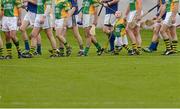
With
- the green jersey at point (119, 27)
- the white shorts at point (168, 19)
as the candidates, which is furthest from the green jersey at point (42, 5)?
the white shorts at point (168, 19)

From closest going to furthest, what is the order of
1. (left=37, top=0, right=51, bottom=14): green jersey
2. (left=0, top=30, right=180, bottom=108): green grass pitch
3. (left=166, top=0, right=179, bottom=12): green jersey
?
1. (left=0, top=30, right=180, bottom=108): green grass pitch
2. (left=37, top=0, right=51, bottom=14): green jersey
3. (left=166, top=0, right=179, bottom=12): green jersey

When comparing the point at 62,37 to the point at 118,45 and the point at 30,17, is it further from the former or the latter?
the point at 118,45

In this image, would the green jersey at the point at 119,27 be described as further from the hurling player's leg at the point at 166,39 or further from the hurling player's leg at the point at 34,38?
the hurling player's leg at the point at 34,38

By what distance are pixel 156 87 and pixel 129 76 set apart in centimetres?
176

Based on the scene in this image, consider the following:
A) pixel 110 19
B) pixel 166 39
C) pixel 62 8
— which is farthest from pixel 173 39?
pixel 62 8

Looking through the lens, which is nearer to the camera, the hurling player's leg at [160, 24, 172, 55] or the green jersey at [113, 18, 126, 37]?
the hurling player's leg at [160, 24, 172, 55]

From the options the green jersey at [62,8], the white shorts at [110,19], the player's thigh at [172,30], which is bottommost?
the player's thigh at [172,30]

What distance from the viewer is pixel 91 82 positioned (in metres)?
15.1

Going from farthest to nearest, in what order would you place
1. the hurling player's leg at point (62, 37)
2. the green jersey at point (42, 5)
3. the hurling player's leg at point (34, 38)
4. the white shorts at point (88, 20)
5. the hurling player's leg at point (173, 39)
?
1. the hurling player's leg at point (173, 39)
2. the white shorts at point (88, 20)
3. the hurling player's leg at point (62, 37)
4. the hurling player's leg at point (34, 38)
5. the green jersey at point (42, 5)

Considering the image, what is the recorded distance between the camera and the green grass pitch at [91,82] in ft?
41.9

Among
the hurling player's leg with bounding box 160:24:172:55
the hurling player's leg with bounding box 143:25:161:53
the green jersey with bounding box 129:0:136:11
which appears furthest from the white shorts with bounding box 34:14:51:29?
the hurling player's leg with bounding box 143:25:161:53

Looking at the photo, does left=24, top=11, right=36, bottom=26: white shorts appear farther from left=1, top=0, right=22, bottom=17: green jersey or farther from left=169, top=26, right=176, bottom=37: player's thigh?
left=169, top=26, right=176, bottom=37: player's thigh

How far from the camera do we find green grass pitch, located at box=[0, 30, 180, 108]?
12773 millimetres

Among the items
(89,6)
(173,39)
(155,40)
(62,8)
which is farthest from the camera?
(155,40)
